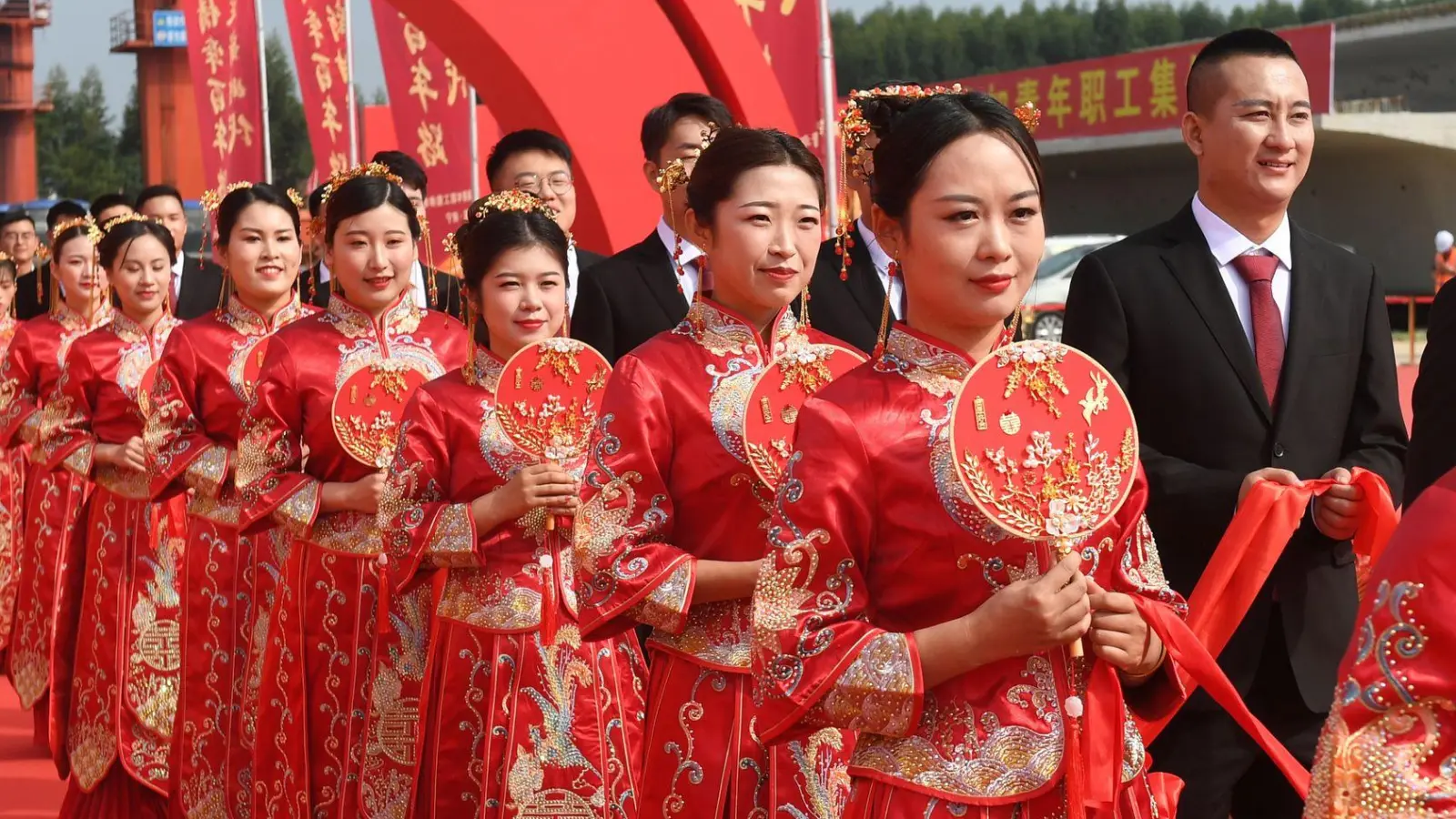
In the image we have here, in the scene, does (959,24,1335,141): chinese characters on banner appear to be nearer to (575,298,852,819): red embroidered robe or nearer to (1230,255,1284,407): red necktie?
(1230,255,1284,407): red necktie

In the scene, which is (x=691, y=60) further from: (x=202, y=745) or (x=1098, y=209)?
(x=1098, y=209)

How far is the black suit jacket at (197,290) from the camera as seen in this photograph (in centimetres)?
688

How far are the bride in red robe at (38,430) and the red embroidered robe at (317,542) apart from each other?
2.68m

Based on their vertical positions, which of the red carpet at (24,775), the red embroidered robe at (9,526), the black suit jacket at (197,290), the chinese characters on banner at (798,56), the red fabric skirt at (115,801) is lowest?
the red carpet at (24,775)

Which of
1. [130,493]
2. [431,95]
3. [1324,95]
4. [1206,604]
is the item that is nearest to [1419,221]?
[1324,95]

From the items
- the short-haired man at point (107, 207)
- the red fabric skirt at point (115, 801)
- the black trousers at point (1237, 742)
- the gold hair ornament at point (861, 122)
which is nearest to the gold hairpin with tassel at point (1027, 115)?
A: the gold hair ornament at point (861, 122)

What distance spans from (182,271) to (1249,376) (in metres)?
4.94

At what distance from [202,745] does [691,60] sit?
15.3 feet

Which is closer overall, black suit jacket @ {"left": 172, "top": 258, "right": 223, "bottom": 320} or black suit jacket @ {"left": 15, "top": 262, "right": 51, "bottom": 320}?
black suit jacket @ {"left": 172, "top": 258, "right": 223, "bottom": 320}

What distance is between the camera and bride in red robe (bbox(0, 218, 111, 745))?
6906 millimetres

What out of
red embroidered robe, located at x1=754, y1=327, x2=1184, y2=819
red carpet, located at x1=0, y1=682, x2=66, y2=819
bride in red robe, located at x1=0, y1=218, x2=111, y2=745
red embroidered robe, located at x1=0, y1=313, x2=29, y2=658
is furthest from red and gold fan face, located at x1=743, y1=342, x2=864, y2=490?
red embroidered robe, located at x1=0, y1=313, x2=29, y2=658

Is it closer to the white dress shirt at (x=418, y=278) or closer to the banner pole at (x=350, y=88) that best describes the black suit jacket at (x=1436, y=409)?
the white dress shirt at (x=418, y=278)

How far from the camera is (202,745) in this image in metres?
5.00

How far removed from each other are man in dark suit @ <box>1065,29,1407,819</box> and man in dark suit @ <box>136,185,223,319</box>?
417 centimetres
